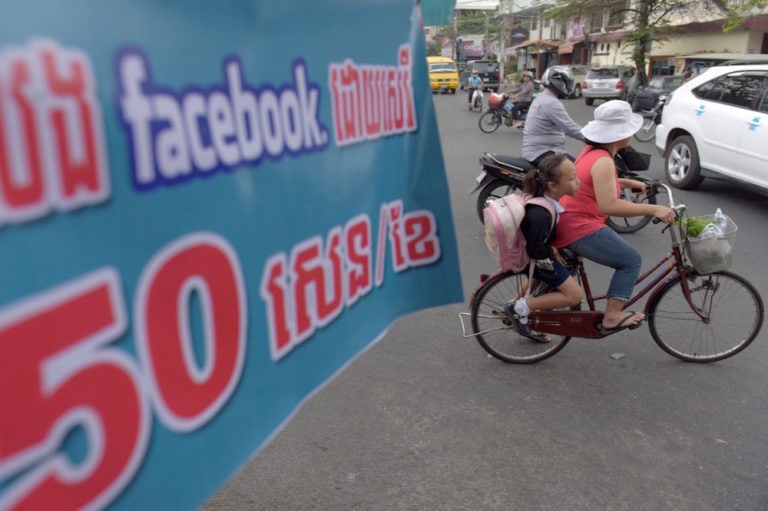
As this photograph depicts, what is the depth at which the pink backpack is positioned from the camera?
3230 mm

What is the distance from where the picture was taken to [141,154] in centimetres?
106

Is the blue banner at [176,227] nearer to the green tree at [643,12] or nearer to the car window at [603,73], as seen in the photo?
the car window at [603,73]

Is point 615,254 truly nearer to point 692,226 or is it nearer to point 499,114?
point 692,226

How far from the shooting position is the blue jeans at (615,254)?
3.52 meters

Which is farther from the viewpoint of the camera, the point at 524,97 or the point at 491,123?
the point at 491,123

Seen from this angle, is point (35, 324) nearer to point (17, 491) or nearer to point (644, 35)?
point (17, 491)

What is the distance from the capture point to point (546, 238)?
11.1 ft

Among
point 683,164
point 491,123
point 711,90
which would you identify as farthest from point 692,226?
point 491,123

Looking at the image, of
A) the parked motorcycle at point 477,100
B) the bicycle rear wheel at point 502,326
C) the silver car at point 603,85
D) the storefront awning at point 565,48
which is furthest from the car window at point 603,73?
the bicycle rear wheel at point 502,326

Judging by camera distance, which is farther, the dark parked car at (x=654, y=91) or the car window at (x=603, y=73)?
the car window at (x=603, y=73)

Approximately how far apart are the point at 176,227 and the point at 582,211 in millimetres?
2797

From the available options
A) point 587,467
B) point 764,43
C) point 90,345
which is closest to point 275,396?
point 90,345

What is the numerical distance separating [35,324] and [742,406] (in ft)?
11.6

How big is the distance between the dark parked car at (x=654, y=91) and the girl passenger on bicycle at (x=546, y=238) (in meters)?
18.3
